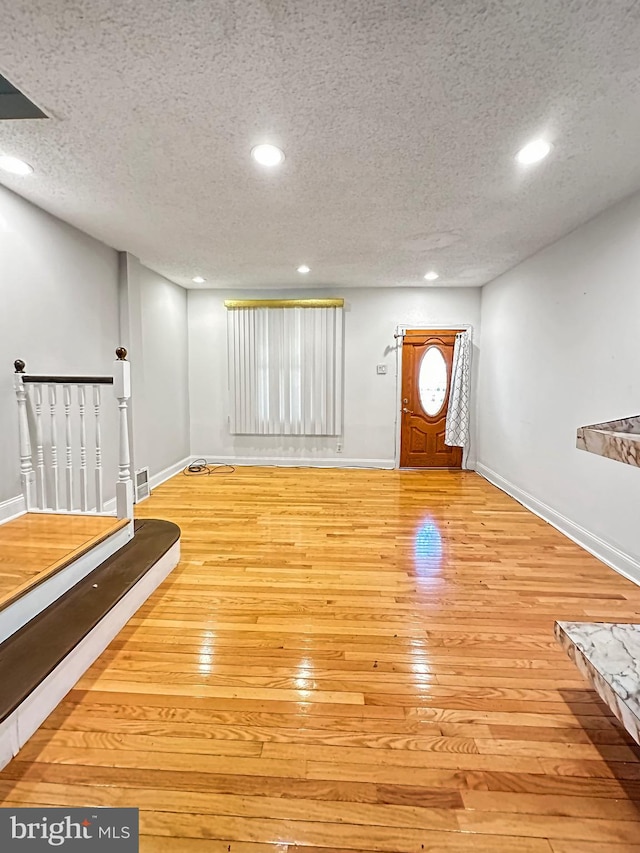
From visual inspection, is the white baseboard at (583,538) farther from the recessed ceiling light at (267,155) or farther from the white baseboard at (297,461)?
the recessed ceiling light at (267,155)

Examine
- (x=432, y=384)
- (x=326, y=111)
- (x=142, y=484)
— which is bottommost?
(x=142, y=484)

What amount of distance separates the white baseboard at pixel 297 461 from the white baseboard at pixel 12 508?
3.06m

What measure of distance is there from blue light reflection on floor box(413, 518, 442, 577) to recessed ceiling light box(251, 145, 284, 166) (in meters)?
2.81

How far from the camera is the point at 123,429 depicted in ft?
8.03

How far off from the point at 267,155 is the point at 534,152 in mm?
1567

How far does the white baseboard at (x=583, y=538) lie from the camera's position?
2.51 metres

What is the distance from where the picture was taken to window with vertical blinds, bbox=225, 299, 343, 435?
547 cm

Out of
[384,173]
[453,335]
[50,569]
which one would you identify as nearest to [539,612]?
[50,569]

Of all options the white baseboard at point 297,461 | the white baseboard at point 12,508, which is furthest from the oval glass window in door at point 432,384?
the white baseboard at point 12,508

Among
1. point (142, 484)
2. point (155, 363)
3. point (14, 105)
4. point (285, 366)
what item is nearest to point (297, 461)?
point (285, 366)

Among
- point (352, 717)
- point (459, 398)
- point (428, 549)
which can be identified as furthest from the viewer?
point (459, 398)

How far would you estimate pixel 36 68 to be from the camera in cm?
158

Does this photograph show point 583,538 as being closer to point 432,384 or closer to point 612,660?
point 612,660

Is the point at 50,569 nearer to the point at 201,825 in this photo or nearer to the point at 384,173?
the point at 201,825
